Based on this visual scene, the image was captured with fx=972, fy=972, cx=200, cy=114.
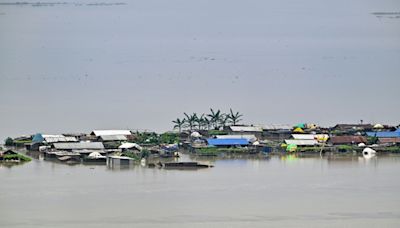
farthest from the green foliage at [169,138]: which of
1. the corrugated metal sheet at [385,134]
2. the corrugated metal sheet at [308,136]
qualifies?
the corrugated metal sheet at [385,134]

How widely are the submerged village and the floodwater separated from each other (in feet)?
1.79

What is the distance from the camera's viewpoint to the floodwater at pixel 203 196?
9.23 metres

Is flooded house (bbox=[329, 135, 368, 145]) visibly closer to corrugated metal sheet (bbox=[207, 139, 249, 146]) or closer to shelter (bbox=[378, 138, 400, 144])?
shelter (bbox=[378, 138, 400, 144])

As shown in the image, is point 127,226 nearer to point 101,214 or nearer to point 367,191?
point 101,214

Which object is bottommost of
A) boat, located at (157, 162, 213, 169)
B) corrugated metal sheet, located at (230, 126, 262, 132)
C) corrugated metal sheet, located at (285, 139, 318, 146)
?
boat, located at (157, 162, 213, 169)

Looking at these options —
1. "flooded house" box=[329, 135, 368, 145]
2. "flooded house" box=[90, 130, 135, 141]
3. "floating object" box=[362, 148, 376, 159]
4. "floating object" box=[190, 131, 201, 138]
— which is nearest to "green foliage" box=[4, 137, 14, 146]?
"flooded house" box=[90, 130, 135, 141]

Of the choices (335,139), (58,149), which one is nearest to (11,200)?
(58,149)

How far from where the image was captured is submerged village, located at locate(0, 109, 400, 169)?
14.1 m

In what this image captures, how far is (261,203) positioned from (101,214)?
1794mm

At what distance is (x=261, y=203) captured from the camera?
10.2 metres

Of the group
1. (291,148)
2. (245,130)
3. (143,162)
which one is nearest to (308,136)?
(291,148)

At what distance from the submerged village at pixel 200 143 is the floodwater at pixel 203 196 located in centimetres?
54

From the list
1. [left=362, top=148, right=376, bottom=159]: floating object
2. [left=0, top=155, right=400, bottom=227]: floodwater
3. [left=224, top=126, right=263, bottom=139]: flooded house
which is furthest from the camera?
[left=224, top=126, right=263, bottom=139]: flooded house

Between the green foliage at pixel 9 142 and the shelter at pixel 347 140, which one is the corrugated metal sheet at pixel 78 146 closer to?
the green foliage at pixel 9 142
